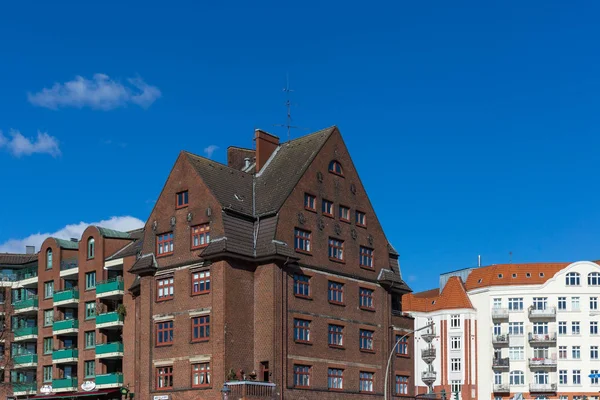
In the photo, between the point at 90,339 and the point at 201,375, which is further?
the point at 90,339

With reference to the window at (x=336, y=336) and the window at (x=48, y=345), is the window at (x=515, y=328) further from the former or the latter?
the window at (x=48, y=345)

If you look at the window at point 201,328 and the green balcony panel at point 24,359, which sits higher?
the window at point 201,328

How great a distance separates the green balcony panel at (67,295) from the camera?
73.4m

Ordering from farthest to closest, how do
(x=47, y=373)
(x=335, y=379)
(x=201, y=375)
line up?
(x=47, y=373), (x=335, y=379), (x=201, y=375)

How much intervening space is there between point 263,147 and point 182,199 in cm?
868

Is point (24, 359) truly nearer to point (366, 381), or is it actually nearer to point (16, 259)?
point (16, 259)

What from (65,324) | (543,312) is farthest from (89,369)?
(543,312)

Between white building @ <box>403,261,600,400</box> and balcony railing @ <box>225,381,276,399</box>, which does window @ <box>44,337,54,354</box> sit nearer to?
balcony railing @ <box>225,381,276,399</box>

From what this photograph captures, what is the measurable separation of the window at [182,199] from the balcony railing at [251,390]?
12403 mm

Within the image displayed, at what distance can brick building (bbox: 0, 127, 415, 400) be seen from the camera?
186ft

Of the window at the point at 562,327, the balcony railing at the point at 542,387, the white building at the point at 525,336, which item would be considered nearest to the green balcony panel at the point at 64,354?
the white building at the point at 525,336

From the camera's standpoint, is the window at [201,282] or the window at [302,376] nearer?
the window at [201,282]

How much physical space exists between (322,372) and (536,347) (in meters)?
50.5

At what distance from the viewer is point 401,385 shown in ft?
224
